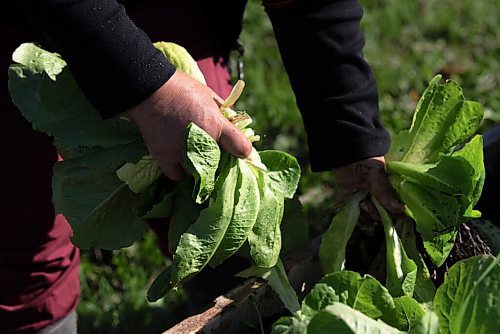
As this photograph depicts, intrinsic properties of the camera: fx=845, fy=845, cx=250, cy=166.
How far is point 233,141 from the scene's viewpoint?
1622 millimetres

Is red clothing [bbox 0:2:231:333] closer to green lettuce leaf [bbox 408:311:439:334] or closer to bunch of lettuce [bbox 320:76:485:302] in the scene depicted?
bunch of lettuce [bbox 320:76:485:302]

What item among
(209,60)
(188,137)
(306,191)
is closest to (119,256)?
(306,191)

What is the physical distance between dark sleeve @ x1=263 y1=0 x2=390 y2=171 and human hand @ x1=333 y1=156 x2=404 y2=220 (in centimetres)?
3

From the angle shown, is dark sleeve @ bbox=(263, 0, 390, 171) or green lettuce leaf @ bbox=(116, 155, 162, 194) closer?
green lettuce leaf @ bbox=(116, 155, 162, 194)

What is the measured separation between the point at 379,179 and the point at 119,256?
1.08 meters

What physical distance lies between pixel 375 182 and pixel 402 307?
1.28 feet

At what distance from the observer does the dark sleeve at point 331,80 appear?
1908 mm

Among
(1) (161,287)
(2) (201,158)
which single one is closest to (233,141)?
(2) (201,158)

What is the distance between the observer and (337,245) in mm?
1945

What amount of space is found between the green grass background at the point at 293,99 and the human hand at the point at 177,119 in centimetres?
65

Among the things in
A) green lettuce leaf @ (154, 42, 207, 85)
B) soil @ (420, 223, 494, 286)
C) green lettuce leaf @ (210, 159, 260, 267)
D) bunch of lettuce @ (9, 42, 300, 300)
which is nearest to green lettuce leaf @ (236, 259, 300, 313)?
bunch of lettuce @ (9, 42, 300, 300)

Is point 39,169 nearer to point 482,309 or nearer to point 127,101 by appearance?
point 127,101

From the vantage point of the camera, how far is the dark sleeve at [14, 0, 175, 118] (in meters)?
1.50

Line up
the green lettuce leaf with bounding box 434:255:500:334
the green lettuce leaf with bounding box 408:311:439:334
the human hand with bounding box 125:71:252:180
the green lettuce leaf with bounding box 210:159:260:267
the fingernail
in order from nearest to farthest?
1. the green lettuce leaf with bounding box 408:311:439:334
2. the green lettuce leaf with bounding box 434:255:500:334
3. the human hand with bounding box 125:71:252:180
4. the green lettuce leaf with bounding box 210:159:260:267
5. the fingernail
